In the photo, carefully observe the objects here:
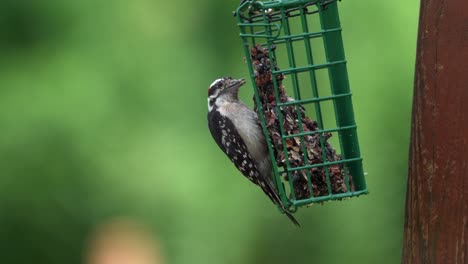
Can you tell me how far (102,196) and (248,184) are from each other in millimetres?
1117

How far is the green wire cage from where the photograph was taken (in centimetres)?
436

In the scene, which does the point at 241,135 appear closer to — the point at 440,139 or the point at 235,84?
the point at 235,84

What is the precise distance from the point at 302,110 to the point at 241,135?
2.43ft

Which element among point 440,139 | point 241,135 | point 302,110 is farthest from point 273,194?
point 440,139

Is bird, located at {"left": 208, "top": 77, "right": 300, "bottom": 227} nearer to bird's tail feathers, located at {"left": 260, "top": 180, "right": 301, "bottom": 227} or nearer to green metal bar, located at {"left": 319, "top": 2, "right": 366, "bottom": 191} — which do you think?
bird's tail feathers, located at {"left": 260, "top": 180, "right": 301, "bottom": 227}

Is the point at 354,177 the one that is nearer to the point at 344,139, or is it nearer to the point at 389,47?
the point at 344,139

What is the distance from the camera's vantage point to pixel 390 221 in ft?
23.0

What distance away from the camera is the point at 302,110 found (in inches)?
184

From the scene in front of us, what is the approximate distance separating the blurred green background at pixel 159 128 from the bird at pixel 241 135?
3.25ft

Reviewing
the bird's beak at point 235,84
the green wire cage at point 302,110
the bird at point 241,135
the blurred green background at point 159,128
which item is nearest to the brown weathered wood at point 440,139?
the green wire cage at point 302,110

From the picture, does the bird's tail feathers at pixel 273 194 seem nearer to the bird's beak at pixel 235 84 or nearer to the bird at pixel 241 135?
the bird at pixel 241 135

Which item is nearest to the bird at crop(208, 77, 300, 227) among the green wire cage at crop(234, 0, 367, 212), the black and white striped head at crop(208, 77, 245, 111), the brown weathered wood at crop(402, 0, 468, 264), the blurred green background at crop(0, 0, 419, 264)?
the black and white striped head at crop(208, 77, 245, 111)

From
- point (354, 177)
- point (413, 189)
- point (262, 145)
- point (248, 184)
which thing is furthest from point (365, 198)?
point (413, 189)

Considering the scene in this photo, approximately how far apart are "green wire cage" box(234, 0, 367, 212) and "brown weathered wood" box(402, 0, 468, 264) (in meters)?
1.21
